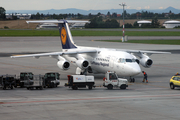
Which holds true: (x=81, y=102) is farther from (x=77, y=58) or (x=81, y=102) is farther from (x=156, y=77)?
(x=156, y=77)

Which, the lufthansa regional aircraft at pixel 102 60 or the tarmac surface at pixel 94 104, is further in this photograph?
the lufthansa regional aircraft at pixel 102 60

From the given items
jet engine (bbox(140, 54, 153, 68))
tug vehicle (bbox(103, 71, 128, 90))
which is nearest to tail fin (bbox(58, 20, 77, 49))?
jet engine (bbox(140, 54, 153, 68))

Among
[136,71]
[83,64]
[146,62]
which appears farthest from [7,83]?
[146,62]

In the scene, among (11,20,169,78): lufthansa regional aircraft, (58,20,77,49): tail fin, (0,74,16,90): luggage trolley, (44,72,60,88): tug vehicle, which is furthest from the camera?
(58,20,77,49): tail fin

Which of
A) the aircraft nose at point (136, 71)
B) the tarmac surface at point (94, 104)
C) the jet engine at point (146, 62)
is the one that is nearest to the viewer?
the tarmac surface at point (94, 104)

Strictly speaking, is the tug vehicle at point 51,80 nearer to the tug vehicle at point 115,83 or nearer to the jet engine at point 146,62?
the tug vehicle at point 115,83

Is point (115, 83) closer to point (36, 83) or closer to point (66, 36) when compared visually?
point (36, 83)

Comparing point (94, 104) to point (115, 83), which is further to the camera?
point (115, 83)

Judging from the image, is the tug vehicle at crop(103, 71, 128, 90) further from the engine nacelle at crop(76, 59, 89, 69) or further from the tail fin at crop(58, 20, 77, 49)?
the tail fin at crop(58, 20, 77, 49)

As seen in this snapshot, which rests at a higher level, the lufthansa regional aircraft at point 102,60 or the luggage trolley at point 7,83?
the lufthansa regional aircraft at point 102,60

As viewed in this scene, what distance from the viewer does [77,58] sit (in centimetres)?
4172

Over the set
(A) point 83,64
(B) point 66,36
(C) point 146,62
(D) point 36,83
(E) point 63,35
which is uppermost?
(E) point 63,35

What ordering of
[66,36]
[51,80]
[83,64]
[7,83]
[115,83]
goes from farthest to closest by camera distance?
1. [66,36]
2. [83,64]
3. [51,80]
4. [115,83]
5. [7,83]

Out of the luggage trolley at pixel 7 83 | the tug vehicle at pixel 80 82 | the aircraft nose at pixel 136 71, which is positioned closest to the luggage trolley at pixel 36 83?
the luggage trolley at pixel 7 83
